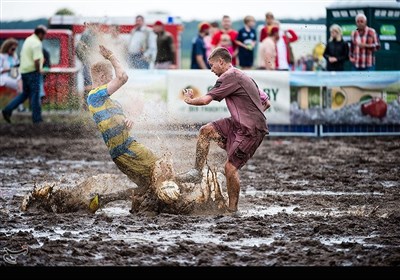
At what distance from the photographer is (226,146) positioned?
11.4m

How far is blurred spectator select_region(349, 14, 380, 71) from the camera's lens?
848 inches

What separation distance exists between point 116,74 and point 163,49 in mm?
12440

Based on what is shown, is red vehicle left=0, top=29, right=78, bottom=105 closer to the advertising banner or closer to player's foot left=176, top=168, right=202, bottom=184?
the advertising banner

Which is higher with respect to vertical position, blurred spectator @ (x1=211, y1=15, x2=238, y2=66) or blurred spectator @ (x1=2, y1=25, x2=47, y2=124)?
blurred spectator @ (x1=211, y1=15, x2=238, y2=66)

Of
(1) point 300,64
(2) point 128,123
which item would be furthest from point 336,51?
(2) point 128,123

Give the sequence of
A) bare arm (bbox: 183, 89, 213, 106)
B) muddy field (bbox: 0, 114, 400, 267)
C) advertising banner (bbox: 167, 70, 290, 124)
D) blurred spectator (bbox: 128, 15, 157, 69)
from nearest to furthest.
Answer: muddy field (bbox: 0, 114, 400, 267)
bare arm (bbox: 183, 89, 213, 106)
advertising banner (bbox: 167, 70, 290, 124)
blurred spectator (bbox: 128, 15, 157, 69)

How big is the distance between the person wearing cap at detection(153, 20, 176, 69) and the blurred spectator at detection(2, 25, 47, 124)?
2.50 metres

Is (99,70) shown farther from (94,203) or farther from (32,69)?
(32,69)

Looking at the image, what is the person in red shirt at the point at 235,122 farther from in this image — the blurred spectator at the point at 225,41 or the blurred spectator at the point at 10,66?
the blurred spectator at the point at 10,66

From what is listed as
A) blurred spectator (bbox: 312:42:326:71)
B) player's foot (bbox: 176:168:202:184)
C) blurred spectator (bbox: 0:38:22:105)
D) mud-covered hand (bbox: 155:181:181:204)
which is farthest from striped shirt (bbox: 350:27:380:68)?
mud-covered hand (bbox: 155:181:181:204)

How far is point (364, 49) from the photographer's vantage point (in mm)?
21594

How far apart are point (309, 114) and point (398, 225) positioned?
10.8 meters

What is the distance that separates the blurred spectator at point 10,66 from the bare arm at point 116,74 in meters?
16.2

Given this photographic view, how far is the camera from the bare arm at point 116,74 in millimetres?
10961
